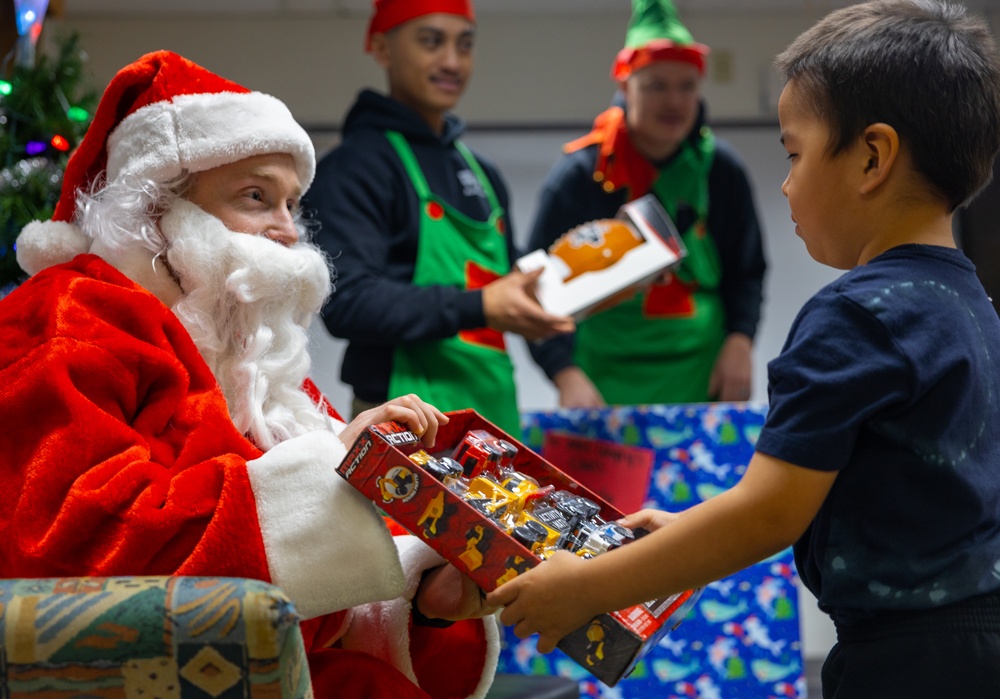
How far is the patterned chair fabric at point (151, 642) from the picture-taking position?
973mm

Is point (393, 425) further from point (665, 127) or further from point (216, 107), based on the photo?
point (665, 127)

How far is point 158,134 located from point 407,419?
515 mm

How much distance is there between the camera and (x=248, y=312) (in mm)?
1566

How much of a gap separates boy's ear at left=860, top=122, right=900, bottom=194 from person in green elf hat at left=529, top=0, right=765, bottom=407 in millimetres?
1651

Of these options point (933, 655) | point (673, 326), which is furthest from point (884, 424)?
point (673, 326)

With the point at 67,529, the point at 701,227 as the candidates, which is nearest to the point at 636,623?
the point at 67,529

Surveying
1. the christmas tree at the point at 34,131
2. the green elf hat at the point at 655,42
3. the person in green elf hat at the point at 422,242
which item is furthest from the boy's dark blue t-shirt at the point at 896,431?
the green elf hat at the point at 655,42

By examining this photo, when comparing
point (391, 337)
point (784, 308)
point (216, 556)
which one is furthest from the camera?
point (784, 308)

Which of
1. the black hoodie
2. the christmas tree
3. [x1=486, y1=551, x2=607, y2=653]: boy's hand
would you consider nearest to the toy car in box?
[x1=486, y1=551, x2=607, y2=653]: boy's hand

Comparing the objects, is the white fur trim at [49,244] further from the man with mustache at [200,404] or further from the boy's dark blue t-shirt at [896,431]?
the boy's dark blue t-shirt at [896,431]

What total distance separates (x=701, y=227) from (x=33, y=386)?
198 cm

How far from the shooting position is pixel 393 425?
4.25ft

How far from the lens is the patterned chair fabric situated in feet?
3.19

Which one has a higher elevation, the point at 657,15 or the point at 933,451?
the point at 657,15
